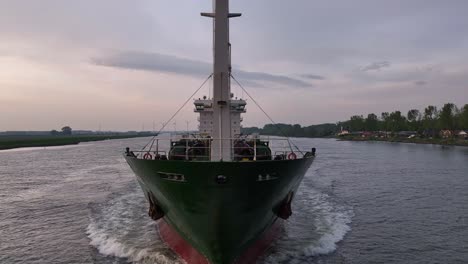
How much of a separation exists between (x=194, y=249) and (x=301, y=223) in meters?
7.97

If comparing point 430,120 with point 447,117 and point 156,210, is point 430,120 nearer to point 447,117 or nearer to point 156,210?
point 447,117

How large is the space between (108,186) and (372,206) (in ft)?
66.6

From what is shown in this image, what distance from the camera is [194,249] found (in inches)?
492

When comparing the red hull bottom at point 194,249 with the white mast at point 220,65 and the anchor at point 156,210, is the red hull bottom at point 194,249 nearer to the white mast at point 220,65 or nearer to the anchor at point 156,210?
the anchor at point 156,210

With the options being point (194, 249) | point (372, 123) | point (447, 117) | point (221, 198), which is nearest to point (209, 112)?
point (194, 249)

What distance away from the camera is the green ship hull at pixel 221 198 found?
10.8m

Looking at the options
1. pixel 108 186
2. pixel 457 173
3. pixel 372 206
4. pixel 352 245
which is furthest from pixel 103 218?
pixel 457 173

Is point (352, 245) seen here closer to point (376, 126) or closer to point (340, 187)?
point (340, 187)

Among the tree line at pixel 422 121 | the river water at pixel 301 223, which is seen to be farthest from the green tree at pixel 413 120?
the river water at pixel 301 223

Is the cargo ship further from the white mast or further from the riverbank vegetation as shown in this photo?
the riverbank vegetation

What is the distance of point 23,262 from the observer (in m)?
13.8

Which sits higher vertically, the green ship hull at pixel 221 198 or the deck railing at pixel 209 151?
the deck railing at pixel 209 151

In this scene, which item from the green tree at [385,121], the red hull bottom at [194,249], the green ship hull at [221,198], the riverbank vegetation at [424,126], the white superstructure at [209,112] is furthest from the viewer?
the green tree at [385,121]

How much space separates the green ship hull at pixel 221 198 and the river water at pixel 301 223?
7.55 ft
